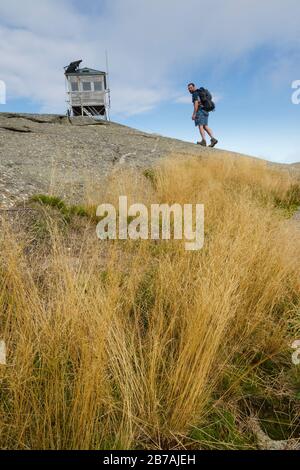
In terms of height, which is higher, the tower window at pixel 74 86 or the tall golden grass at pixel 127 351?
the tower window at pixel 74 86

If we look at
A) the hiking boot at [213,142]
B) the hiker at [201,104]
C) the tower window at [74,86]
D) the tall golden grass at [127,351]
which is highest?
the tower window at [74,86]

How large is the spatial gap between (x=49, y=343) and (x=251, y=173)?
24.6 ft

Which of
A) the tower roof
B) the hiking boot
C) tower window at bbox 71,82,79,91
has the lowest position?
the hiking boot

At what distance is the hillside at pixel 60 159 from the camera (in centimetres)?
435

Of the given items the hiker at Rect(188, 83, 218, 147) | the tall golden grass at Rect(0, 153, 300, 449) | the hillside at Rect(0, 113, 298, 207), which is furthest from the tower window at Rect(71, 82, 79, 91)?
the tall golden grass at Rect(0, 153, 300, 449)

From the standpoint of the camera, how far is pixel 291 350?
74.7 inches

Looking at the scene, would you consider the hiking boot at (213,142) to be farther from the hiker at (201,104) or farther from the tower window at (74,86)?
the tower window at (74,86)

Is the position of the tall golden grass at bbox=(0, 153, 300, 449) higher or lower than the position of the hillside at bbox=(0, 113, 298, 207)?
lower

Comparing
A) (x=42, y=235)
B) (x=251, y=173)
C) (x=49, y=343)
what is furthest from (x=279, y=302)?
(x=251, y=173)

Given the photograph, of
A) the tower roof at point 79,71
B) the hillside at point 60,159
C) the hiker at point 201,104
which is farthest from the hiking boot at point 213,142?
the tower roof at point 79,71

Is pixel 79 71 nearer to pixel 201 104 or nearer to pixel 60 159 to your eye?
pixel 201 104

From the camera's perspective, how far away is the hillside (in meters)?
4.35

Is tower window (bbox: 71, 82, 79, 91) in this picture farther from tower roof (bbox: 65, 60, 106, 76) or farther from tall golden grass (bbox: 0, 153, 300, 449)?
tall golden grass (bbox: 0, 153, 300, 449)

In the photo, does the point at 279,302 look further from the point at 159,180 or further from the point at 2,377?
the point at 159,180
